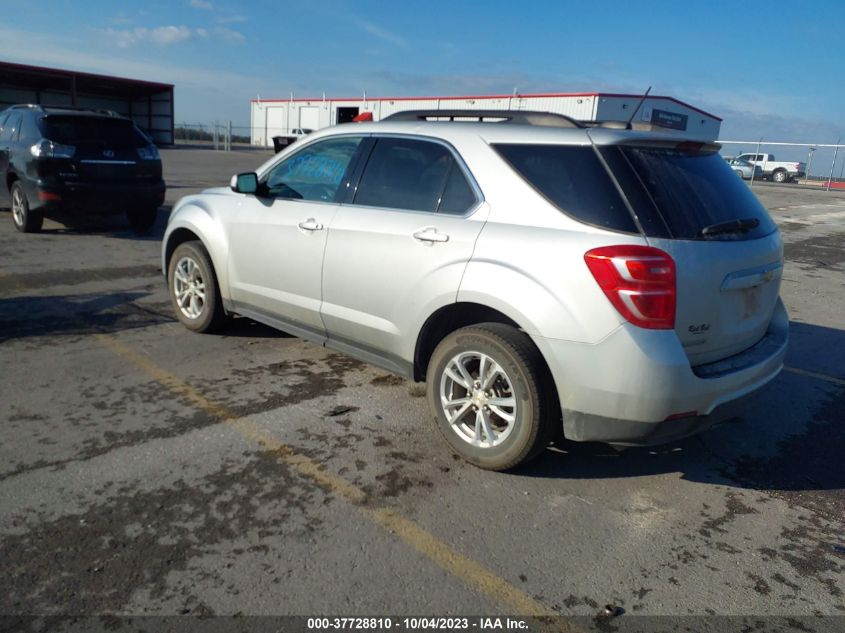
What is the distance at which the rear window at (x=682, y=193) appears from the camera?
124 inches

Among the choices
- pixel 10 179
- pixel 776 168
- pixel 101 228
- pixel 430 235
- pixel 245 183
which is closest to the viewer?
pixel 430 235

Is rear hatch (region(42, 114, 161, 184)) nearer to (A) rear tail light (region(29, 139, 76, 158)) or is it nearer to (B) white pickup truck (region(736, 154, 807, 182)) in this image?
(A) rear tail light (region(29, 139, 76, 158))

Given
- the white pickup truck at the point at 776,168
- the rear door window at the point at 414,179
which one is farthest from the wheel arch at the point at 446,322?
the white pickup truck at the point at 776,168

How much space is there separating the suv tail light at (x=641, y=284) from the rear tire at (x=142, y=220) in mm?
8870

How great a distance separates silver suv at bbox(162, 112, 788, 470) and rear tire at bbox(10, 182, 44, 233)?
6700mm

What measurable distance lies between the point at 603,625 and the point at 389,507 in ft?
3.64

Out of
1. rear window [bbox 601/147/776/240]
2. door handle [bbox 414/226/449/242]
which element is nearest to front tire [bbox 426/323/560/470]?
door handle [bbox 414/226/449/242]

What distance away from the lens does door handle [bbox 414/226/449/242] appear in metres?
3.62

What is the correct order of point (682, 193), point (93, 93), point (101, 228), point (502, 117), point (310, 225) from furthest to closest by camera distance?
point (93, 93) → point (101, 228) → point (310, 225) → point (502, 117) → point (682, 193)

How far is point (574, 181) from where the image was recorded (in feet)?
10.9

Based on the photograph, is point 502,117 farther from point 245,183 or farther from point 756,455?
point 756,455

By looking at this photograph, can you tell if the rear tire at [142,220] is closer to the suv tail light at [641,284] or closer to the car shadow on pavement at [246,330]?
the car shadow on pavement at [246,330]

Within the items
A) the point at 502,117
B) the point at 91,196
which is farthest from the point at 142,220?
the point at 502,117

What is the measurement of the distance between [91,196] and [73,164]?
0.46m
